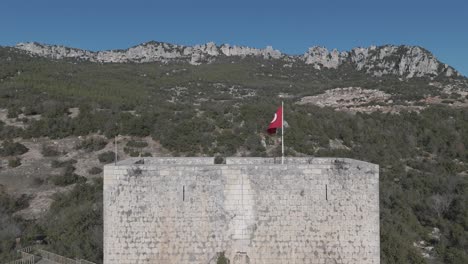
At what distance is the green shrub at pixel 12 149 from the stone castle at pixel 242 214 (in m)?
18.5

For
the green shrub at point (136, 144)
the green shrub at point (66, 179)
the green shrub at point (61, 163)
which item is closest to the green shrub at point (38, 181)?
the green shrub at point (66, 179)

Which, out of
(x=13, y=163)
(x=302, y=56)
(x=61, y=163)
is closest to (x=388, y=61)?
(x=302, y=56)

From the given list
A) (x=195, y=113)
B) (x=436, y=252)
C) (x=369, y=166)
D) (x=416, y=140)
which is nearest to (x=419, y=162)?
(x=416, y=140)

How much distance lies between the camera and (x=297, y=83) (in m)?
67.6

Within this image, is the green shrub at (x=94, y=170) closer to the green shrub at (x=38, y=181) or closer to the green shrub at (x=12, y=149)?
the green shrub at (x=38, y=181)

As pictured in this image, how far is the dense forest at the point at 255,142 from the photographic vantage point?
13836 millimetres

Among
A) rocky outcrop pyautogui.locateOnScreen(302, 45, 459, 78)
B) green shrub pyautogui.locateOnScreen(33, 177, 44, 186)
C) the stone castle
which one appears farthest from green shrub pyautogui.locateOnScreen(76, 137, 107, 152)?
rocky outcrop pyautogui.locateOnScreen(302, 45, 459, 78)

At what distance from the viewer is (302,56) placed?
90062 millimetres

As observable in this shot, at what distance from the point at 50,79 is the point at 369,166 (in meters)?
40.1

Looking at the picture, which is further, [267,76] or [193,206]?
[267,76]

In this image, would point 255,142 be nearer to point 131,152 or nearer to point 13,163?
point 131,152

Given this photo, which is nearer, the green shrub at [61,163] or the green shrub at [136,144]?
the green shrub at [61,163]

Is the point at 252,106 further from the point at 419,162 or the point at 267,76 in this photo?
the point at 267,76

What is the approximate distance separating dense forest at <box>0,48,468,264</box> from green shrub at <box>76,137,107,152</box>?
0.15 m
